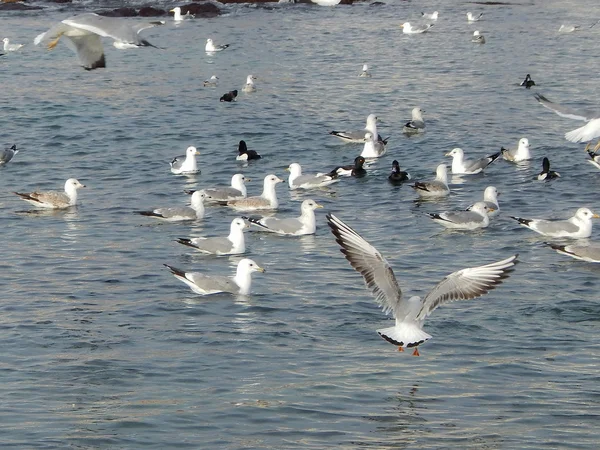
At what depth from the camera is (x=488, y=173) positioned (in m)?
26.0

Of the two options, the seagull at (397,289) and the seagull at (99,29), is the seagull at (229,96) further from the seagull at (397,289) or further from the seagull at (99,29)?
the seagull at (397,289)

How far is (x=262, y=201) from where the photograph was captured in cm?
2231

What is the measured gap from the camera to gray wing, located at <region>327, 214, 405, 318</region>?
1298 centimetres

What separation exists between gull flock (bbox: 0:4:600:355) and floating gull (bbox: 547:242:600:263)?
0.02 m

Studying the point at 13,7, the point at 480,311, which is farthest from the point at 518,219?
the point at 13,7

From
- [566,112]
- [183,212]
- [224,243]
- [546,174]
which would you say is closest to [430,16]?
[546,174]

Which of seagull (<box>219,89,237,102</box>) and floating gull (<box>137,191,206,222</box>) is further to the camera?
seagull (<box>219,89,237,102</box>)

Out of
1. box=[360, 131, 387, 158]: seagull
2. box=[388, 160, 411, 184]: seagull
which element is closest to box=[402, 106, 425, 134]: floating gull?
box=[360, 131, 387, 158]: seagull

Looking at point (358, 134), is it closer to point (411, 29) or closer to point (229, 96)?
point (229, 96)

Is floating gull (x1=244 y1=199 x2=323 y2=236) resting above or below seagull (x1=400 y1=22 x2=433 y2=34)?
Answer: below

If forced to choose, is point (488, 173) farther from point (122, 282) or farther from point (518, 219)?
point (122, 282)

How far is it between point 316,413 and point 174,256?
7.11 meters

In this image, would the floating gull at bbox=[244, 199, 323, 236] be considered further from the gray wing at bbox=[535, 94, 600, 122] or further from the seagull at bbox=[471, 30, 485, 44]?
the seagull at bbox=[471, 30, 485, 44]

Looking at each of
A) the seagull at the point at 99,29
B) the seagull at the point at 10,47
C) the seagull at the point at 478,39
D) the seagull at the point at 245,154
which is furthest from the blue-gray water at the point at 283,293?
the seagull at the point at 478,39
